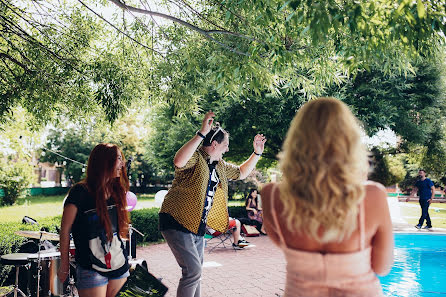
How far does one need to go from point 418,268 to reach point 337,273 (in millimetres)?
8193

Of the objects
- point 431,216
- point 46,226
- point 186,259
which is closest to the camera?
point 186,259

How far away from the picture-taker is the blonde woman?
146 cm

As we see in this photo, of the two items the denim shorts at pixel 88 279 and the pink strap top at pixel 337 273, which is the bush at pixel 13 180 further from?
the pink strap top at pixel 337 273

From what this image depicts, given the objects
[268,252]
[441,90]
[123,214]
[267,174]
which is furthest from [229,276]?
[267,174]

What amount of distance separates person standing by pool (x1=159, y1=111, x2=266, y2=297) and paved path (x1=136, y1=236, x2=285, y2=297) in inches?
98.0

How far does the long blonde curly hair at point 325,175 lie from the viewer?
1450 millimetres

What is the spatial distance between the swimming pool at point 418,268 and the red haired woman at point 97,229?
17.3ft

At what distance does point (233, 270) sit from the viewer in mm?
7355

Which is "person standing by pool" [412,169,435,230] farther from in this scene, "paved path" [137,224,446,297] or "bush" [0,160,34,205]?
"bush" [0,160,34,205]

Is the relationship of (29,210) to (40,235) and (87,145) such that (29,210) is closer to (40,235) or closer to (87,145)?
(40,235)

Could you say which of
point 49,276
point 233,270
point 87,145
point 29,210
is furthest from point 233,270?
point 87,145

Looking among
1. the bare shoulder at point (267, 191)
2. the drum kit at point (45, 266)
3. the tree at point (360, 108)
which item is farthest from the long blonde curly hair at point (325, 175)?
the tree at point (360, 108)

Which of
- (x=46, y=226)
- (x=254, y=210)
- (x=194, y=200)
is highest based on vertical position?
(x=194, y=200)

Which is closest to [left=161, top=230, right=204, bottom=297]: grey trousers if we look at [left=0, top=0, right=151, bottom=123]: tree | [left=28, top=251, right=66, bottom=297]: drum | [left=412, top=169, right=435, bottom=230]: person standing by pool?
[left=28, top=251, right=66, bottom=297]: drum
